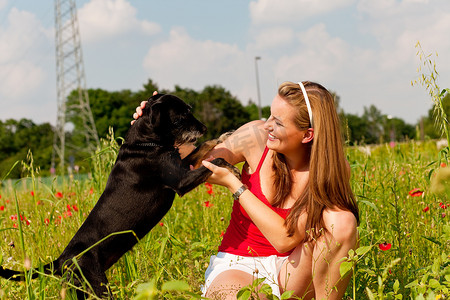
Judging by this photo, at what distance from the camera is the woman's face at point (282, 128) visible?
255cm

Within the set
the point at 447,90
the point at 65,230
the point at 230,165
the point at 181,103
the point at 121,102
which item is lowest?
the point at 65,230

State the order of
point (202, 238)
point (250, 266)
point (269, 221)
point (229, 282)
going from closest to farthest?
point (269, 221), point (229, 282), point (250, 266), point (202, 238)

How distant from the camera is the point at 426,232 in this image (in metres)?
3.06

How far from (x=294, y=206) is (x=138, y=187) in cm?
110

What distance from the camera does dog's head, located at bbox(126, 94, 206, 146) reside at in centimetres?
312

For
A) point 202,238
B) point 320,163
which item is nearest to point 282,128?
point 320,163

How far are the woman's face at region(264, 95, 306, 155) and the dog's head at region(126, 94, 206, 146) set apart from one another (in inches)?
37.1

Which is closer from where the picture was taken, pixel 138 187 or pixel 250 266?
pixel 250 266

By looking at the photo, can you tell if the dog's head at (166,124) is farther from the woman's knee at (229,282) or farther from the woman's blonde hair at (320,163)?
the woman's knee at (229,282)

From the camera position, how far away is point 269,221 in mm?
2367

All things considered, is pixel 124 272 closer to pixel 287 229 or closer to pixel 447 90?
pixel 287 229

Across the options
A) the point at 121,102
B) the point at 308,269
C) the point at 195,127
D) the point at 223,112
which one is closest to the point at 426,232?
the point at 308,269

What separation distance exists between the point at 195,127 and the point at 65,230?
142cm

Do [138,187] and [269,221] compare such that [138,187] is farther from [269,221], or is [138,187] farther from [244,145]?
[269,221]
